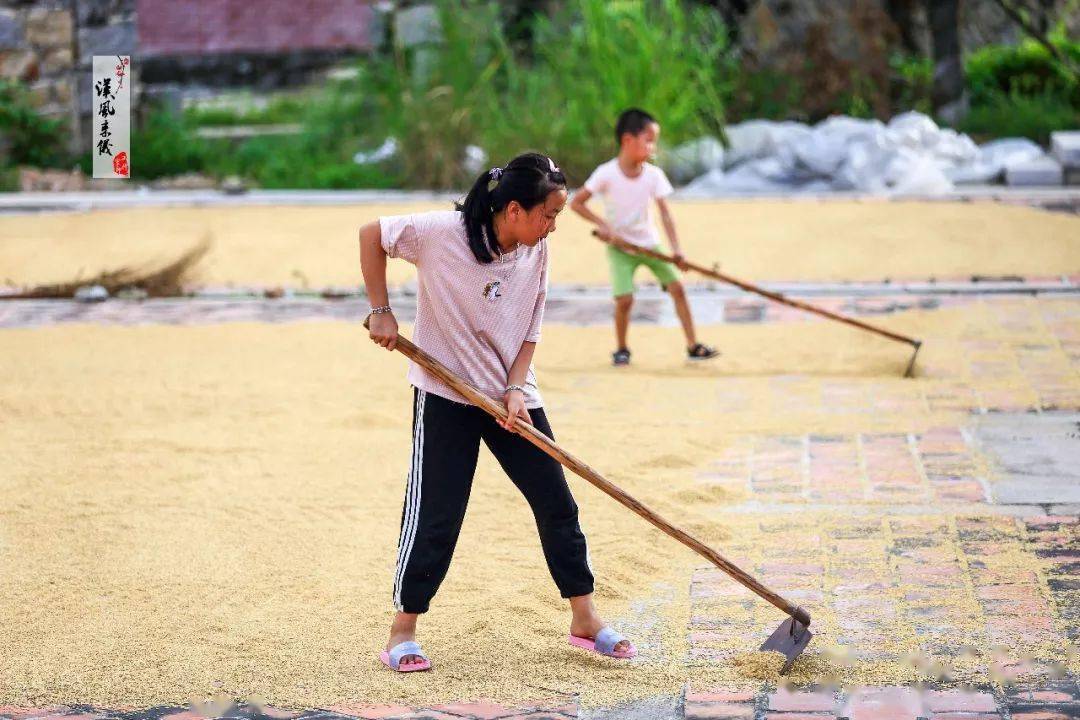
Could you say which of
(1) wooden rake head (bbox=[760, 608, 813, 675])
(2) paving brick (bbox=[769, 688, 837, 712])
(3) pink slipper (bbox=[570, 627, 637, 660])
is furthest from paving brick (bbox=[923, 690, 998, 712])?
(3) pink slipper (bbox=[570, 627, 637, 660])

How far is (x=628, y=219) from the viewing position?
8.04 m

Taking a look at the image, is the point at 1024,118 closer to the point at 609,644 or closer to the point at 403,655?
the point at 609,644

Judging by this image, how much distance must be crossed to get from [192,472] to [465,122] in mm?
7915

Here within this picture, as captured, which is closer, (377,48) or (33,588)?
(33,588)

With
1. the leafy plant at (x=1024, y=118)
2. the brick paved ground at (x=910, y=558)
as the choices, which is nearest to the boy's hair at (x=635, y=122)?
the brick paved ground at (x=910, y=558)

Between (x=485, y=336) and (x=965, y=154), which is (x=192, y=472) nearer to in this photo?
(x=485, y=336)

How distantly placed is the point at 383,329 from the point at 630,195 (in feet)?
13.0

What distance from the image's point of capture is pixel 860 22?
50.6 feet

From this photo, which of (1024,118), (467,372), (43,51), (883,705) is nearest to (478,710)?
(467,372)

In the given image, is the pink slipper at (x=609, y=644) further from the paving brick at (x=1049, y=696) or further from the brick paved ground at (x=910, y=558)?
the paving brick at (x=1049, y=696)

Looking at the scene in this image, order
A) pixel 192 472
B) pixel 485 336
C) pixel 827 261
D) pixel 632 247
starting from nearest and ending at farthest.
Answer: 1. pixel 485 336
2. pixel 192 472
3. pixel 632 247
4. pixel 827 261

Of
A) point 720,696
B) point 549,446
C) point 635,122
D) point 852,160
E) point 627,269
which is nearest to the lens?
point 720,696

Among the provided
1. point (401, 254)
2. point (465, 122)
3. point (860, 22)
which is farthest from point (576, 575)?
point (860, 22)

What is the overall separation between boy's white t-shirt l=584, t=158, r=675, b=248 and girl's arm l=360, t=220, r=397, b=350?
3837mm
